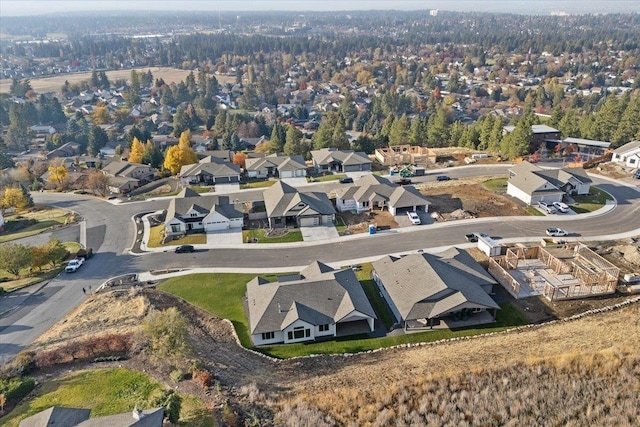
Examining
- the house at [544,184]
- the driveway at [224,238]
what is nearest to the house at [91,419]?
the driveway at [224,238]

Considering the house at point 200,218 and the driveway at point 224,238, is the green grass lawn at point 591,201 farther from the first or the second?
the house at point 200,218

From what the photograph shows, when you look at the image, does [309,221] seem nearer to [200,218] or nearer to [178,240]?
[200,218]

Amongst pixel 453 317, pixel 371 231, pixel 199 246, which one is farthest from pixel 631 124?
pixel 199 246

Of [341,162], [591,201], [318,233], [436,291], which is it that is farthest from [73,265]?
[591,201]

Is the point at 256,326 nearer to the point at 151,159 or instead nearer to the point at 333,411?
the point at 333,411

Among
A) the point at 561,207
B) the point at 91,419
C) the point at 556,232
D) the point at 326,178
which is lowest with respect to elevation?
the point at 326,178

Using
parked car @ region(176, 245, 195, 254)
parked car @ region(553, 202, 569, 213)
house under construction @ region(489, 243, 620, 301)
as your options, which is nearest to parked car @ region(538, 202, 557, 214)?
parked car @ region(553, 202, 569, 213)
